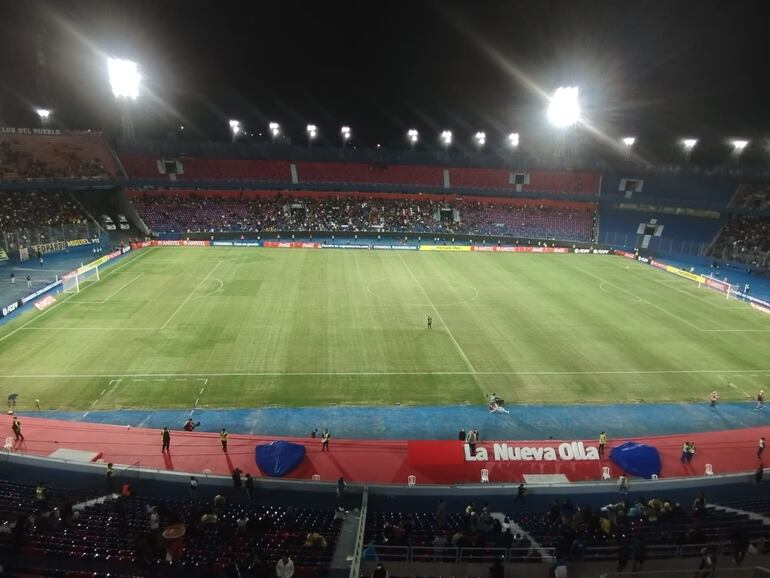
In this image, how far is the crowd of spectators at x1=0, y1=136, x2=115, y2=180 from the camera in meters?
56.8

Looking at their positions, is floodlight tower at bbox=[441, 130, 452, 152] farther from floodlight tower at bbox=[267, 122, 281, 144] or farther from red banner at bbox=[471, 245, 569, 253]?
floodlight tower at bbox=[267, 122, 281, 144]

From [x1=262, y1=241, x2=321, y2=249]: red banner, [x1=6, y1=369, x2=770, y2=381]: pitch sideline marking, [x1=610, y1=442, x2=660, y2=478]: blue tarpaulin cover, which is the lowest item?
[x1=610, y1=442, x2=660, y2=478]: blue tarpaulin cover

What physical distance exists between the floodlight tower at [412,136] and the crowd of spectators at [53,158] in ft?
136

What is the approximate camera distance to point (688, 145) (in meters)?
69.2

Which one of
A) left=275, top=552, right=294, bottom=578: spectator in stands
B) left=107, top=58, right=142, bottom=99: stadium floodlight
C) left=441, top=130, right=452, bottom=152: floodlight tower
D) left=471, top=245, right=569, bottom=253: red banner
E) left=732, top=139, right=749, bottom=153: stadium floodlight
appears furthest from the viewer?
left=441, top=130, right=452, bottom=152: floodlight tower

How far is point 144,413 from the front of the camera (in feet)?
73.1

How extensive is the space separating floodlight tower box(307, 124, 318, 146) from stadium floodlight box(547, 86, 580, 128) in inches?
1313

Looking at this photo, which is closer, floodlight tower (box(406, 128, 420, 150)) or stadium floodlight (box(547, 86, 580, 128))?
stadium floodlight (box(547, 86, 580, 128))

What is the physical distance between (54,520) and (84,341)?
19.4 meters

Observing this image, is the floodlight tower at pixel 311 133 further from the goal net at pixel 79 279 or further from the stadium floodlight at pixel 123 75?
the goal net at pixel 79 279

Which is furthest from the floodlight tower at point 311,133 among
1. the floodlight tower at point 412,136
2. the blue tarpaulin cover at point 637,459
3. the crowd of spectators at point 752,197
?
the blue tarpaulin cover at point 637,459

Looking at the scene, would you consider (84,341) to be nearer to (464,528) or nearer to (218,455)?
(218,455)

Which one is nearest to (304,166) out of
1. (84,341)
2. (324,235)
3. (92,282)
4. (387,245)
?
(324,235)

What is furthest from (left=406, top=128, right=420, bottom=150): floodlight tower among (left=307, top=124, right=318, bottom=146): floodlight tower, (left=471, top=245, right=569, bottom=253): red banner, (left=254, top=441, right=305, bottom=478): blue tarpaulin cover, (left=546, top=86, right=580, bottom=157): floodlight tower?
(left=254, top=441, right=305, bottom=478): blue tarpaulin cover
